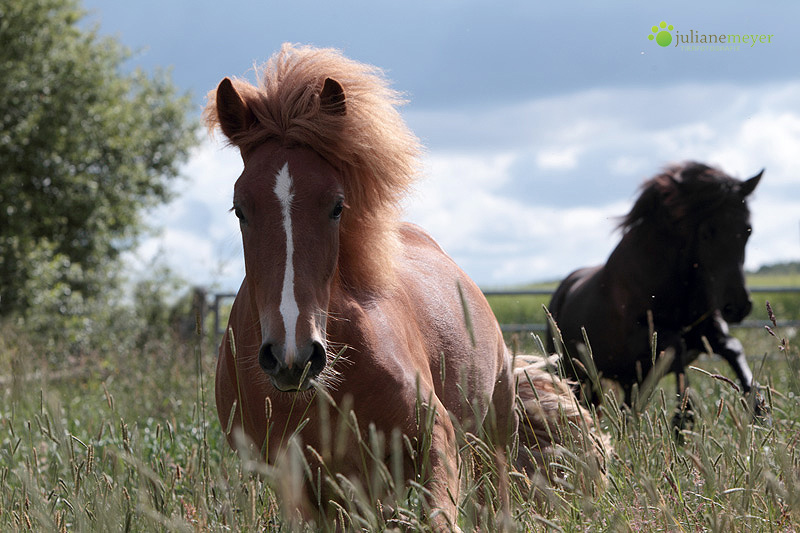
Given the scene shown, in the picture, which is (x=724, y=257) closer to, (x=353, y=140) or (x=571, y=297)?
(x=571, y=297)

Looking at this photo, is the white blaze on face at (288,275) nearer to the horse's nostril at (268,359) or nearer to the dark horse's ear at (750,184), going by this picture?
the horse's nostril at (268,359)

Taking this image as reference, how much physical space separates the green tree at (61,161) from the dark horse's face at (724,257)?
39.8ft

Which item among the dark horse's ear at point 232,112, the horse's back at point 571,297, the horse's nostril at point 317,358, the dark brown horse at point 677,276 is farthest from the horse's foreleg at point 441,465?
the horse's back at point 571,297

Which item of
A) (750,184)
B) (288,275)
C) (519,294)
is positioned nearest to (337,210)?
(288,275)

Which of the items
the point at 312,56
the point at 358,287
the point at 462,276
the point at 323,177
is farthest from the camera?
the point at 462,276

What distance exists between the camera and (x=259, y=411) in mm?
3066

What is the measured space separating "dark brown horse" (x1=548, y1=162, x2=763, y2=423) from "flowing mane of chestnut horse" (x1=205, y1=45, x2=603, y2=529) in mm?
3578

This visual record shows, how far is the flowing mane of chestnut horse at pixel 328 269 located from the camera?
2.68m

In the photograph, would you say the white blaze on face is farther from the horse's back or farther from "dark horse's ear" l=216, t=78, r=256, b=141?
the horse's back

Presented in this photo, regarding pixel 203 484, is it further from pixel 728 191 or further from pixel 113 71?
pixel 113 71

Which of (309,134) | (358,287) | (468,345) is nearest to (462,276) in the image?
(468,345)

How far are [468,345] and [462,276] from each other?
873 millimetres

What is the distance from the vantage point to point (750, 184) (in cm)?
667

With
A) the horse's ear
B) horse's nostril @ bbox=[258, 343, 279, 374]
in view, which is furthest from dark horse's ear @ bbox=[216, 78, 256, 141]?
horse's nostril @ bbox=[258, 343, 279, 374]
